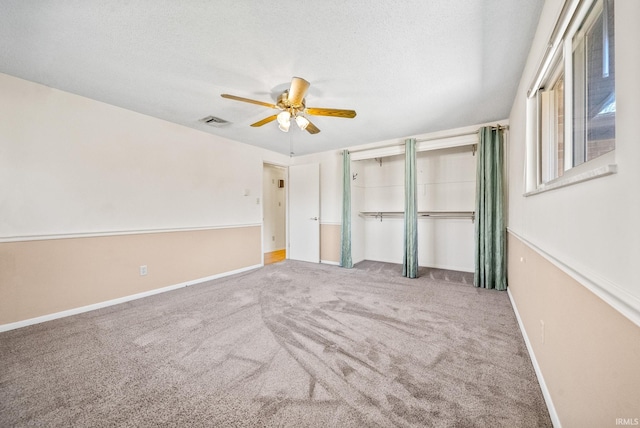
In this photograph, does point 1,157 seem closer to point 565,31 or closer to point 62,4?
point 62,4

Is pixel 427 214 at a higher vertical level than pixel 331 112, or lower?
lower

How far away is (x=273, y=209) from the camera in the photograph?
20.7 feet

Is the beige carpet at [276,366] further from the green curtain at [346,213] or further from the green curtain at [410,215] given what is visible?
the green curtain at [346,213]

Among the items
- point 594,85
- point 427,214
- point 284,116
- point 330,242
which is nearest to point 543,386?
point 594,85

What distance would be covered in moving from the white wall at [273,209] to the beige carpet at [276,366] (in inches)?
130

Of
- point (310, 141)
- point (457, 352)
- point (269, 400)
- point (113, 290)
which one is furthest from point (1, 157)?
point (457, 352)

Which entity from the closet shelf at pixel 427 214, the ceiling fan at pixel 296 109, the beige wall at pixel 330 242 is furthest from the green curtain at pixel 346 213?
the ceiling fan at pixel 296 109

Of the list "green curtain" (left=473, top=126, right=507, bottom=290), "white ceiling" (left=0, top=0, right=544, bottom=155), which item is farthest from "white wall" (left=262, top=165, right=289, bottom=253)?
"green curtain" (left=473, top=126, right=507, bottom=290)

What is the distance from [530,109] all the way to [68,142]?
4542 mm

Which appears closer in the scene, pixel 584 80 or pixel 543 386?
pixel 584 80

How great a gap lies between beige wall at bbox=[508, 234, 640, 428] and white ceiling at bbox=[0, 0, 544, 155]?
64.8 inches

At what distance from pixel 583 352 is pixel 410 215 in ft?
9.96

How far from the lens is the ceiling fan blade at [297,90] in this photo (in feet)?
6.79

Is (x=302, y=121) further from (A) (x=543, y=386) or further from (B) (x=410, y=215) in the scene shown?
(A) (x=543, y=386)
